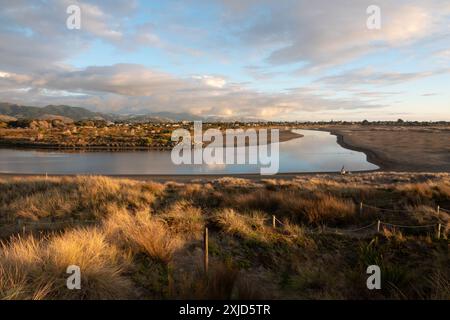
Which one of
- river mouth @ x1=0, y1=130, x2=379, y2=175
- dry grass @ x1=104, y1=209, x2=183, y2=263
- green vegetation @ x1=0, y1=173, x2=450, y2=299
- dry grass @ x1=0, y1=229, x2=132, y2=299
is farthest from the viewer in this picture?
river mouth @ x1=0, y1=130, x2=379, y2=175

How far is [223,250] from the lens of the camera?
8086 mm

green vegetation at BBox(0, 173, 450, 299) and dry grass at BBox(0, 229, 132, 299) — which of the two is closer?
dry grass at BBox(0, 229, 132, 299)

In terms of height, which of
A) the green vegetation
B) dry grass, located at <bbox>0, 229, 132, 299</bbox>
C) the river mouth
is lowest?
the river mouth

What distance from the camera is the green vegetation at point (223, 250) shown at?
5.30 metres

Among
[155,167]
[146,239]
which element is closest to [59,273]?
[146,239]

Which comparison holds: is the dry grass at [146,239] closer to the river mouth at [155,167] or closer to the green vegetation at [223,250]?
the green vegetation at [223,250]

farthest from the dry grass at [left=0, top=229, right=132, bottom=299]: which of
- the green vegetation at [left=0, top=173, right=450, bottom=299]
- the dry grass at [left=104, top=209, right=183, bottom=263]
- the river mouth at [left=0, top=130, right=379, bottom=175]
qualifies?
the river mouth at [left=0, top=130, right=379, bottom=175]

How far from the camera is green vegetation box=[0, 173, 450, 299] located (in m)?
5.30

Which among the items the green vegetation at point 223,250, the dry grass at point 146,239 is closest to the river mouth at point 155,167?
the green vegetation at point 223,250

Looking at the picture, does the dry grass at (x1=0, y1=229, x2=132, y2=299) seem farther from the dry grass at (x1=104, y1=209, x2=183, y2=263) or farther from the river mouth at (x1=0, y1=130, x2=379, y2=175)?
the river mouth at (x1=0, y1=130, x2=379, y2=175)

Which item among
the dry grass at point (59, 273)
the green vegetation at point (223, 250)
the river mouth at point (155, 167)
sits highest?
the dry grass at point (59, 273)

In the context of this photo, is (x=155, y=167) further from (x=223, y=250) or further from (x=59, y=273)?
(x=59, y=273)

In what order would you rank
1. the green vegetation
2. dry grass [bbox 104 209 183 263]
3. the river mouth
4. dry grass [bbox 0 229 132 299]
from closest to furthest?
1. dry grass [bbox 0 229 132 299]
2. the green vegetation
3. dry grass [bbox 104 209 183 263]
4. the river mouth

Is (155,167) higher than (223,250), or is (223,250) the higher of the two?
(223,250)
